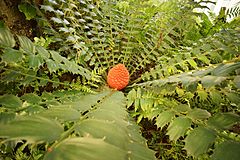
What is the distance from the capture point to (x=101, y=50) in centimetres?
135

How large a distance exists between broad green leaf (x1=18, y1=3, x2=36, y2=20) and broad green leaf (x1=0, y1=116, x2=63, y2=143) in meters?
0.90

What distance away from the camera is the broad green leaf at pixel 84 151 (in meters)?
0.22

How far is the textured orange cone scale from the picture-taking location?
1.23 metres

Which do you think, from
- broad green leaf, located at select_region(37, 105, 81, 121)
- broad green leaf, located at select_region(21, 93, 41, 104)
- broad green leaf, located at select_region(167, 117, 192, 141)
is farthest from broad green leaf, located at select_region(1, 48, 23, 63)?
broad green leaf, located at select_region(167, 117, 192, 141)

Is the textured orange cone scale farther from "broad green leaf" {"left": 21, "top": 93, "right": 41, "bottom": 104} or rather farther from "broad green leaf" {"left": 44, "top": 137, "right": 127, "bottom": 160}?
"broad green leaf" {"left": 44, "top": 137, "right": 127, "bottom": 160}

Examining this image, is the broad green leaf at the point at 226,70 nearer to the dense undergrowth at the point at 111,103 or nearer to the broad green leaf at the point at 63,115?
the dense undergrowth at the point at 111,103

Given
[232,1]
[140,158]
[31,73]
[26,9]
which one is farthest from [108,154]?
[232,1]

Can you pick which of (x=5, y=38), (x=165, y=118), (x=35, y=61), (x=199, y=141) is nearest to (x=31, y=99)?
(x=35, y=61)

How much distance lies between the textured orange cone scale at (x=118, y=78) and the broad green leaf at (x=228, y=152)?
86 centimetres

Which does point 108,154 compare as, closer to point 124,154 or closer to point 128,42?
point 124,154

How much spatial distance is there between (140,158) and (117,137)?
11cm

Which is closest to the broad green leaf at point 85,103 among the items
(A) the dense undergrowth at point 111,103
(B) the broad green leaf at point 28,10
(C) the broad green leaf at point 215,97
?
(A) the dense undergrowth at point 111,103

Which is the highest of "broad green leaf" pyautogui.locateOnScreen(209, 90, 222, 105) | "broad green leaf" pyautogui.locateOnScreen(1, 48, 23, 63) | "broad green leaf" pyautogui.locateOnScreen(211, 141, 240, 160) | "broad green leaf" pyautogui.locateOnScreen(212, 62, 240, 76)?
"broad green leaf" pyautogui.locateOnScreen(1, 48, 23, 63)

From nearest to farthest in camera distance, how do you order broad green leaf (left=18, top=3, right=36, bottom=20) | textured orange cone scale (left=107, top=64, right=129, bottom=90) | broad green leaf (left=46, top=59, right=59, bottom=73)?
broad green leaf (left=46, top=59, right=59, bottom=73) < broad green leaf (left=18, top=3, right=36, bottom=20) < textured orange cone scale (left=107, top=64, right=129, bottom=90)
